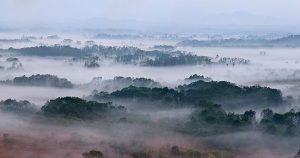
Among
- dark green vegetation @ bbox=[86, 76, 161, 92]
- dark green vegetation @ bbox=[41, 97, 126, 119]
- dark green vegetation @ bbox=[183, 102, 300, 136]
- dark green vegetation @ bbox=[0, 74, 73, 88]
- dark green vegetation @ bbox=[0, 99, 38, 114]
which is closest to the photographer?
dark green vegetation @ bbox=[183, 102, 300, 136]

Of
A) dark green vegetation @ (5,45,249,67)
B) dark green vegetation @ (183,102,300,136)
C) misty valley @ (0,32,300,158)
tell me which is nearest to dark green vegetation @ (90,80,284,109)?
misty valley @ (0,32,300,158)

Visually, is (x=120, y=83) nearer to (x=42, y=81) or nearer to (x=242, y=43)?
(x=42, y=81)

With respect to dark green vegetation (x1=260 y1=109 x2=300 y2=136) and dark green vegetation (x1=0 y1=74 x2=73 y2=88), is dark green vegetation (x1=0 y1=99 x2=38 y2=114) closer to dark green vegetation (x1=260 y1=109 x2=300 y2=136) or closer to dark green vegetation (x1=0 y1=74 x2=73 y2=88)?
A: dark green vegetation (x1=260 y1=109 x2=300 y2=136)

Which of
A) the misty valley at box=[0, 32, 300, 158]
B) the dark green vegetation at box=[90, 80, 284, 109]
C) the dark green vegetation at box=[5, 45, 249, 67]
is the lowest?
the misty valley at box=[0, 32, 300, 158]

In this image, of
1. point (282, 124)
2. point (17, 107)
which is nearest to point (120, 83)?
point (17, 107)

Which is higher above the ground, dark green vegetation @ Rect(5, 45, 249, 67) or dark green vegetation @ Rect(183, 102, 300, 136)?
dark green vegetation @ Rect(5, 45, 249, 67)

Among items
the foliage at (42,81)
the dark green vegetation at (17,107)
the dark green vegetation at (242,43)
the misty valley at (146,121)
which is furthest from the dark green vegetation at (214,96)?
the dark green vegetation at (242,43)
